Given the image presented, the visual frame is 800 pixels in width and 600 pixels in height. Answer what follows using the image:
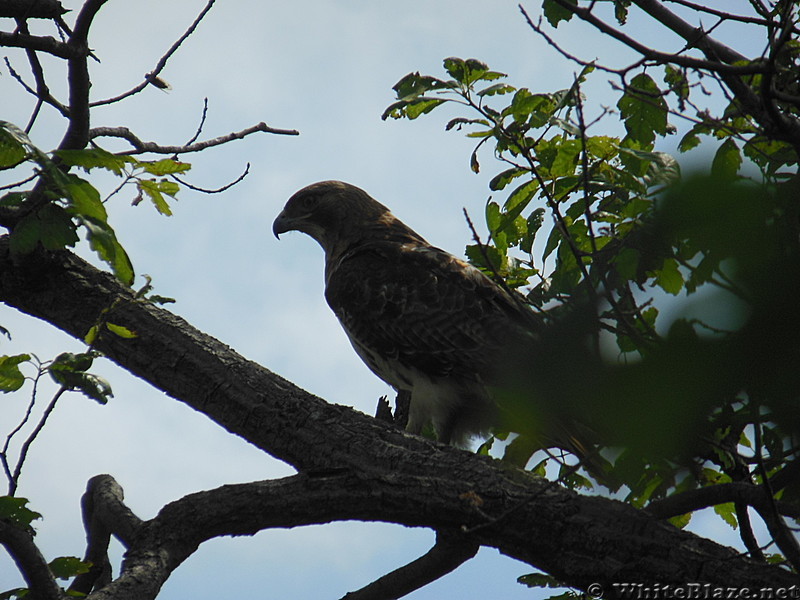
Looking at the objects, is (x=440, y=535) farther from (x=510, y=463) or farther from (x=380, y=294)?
(x=380, y=294)

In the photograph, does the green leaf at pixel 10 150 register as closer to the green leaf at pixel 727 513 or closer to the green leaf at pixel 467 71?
the green leaf at pixel 467 71

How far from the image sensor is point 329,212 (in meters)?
7.34

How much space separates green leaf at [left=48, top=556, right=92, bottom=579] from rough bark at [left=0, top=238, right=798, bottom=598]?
275 mm

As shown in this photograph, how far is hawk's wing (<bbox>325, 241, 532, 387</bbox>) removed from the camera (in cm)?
562

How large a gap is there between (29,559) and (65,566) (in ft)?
0.63

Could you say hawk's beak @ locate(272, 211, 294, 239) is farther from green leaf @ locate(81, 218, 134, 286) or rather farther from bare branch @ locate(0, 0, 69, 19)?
green leaf @ locate(81, 218, 134, 286)

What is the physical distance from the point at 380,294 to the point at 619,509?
10.7 feet

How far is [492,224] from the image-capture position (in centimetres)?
432

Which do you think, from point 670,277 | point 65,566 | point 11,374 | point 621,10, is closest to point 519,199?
point 621,10

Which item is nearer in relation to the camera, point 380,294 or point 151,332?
point 151,332

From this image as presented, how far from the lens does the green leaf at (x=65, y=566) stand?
129 inches


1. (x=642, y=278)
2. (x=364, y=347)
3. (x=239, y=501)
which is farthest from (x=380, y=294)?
(x=642, y=278)

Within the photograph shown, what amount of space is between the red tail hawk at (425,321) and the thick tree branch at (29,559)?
2.78m

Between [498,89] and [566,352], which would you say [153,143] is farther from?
[566,352]
